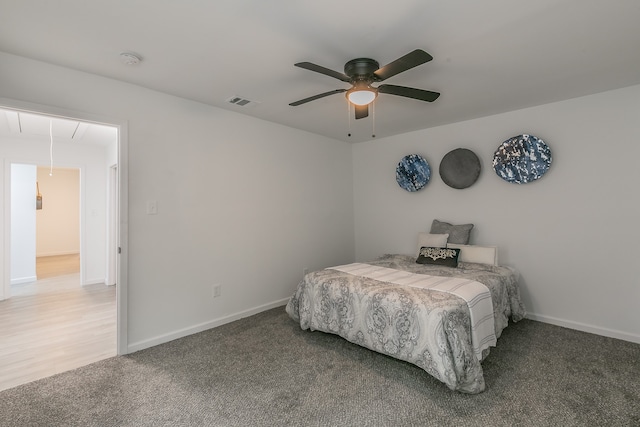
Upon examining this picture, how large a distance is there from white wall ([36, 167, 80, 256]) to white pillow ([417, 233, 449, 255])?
8.68 metres

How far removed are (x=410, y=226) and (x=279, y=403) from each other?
3038 mm

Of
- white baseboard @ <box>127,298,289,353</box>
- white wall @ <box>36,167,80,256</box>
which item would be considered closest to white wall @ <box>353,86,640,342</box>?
white baseboard @ <box>127,298,289,353</box>

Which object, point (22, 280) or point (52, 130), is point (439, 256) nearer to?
point (52, 130)

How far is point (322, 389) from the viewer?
2080 millimetres

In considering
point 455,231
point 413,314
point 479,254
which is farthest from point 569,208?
point 413,314

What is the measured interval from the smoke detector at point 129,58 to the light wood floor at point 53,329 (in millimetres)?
2422

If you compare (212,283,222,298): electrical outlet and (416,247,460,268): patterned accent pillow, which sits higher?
(416,247,460,268): patterned accent pillow

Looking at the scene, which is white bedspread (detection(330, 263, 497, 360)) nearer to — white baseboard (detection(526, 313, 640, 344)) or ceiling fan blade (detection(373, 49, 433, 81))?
white baseboard (detection(526, 313, 640, 344))

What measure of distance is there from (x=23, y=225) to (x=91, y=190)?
1.55 metres

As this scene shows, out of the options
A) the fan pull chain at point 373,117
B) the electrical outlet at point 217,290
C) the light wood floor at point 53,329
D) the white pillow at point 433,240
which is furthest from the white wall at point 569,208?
the light wood floor at point 53,329

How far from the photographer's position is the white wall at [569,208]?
2830 millimetres

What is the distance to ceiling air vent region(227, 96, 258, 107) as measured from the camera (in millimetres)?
3000

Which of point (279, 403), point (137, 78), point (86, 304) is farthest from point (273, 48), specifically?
point (86, 304)

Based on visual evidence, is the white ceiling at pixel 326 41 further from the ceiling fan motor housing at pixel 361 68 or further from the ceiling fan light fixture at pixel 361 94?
the ceiling fan light fixture at pixel 361 94
